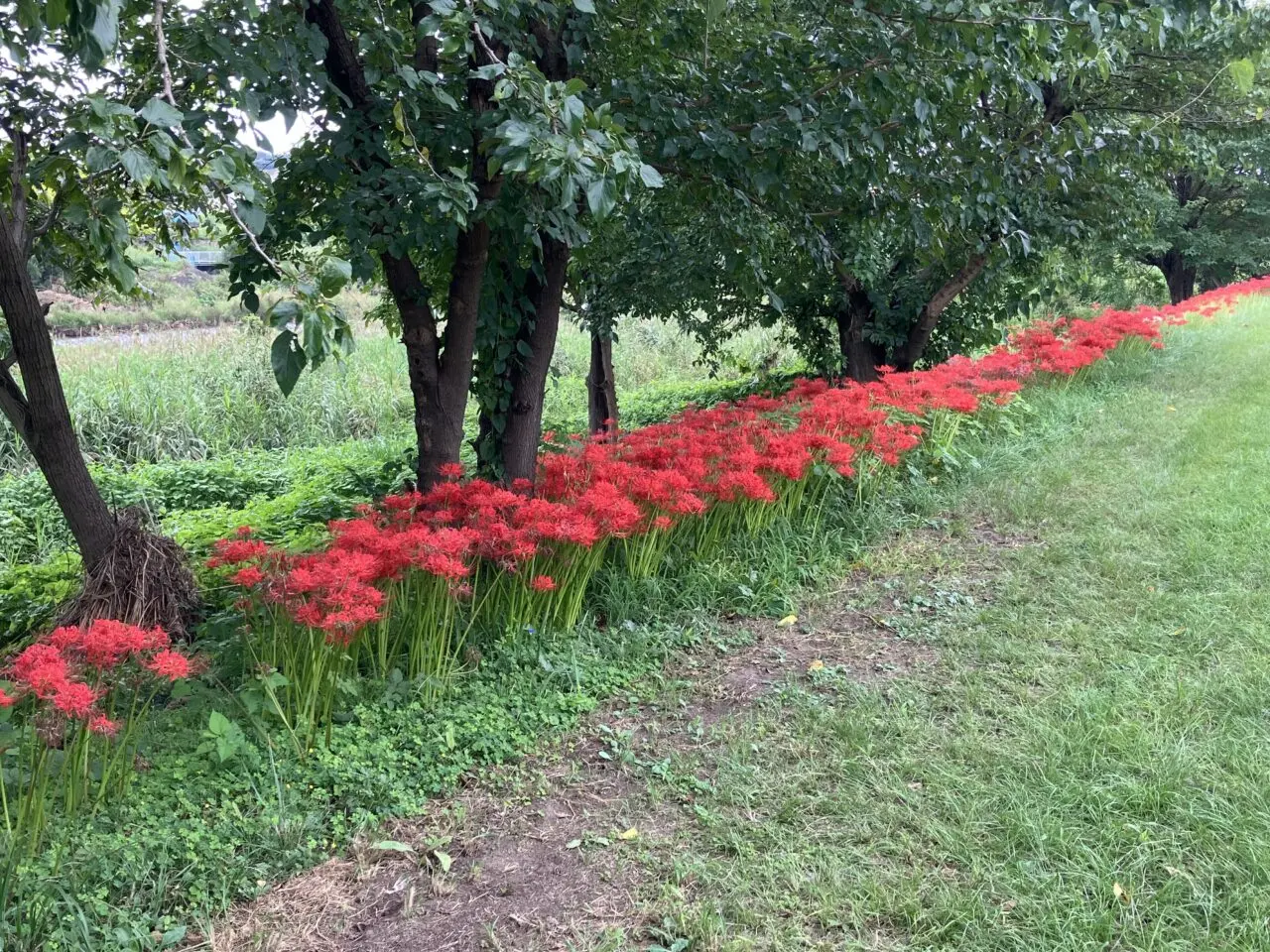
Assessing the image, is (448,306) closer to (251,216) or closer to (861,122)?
(861,122)

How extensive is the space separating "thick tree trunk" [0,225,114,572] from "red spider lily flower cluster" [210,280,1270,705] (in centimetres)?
63

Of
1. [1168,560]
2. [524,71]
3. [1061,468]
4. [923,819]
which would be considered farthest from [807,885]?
[1061,468]

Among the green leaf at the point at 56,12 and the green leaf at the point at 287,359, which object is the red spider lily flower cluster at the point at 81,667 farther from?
the green leaf at the point at 56,12

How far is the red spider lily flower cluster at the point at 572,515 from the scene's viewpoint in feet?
8.79

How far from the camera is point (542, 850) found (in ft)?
7.32

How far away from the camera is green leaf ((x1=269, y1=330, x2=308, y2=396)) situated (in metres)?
1.50

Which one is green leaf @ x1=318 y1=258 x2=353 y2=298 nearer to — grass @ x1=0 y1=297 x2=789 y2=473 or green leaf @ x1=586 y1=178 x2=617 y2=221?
green leaf @ x1=586 y1=178 x2=617 y2=221

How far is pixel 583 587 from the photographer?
3367 mm

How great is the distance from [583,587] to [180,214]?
8.26ft

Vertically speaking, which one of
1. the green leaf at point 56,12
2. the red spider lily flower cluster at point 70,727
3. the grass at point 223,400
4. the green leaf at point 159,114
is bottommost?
the red spider lily flower cluster at point 70,727

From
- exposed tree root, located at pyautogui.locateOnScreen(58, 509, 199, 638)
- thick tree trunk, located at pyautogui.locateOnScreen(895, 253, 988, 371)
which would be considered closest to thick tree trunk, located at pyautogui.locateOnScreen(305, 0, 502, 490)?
exposed tree root, located at pyautogui.locateOnScreen(58, 509, 199, 638)

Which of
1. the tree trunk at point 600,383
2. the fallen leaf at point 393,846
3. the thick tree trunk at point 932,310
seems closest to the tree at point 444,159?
the fallen leaf at point 393,846

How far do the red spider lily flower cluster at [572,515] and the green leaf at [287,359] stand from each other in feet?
3.54

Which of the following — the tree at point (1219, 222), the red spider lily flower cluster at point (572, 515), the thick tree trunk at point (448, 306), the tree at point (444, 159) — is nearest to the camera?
the tree at point (444, 159)
